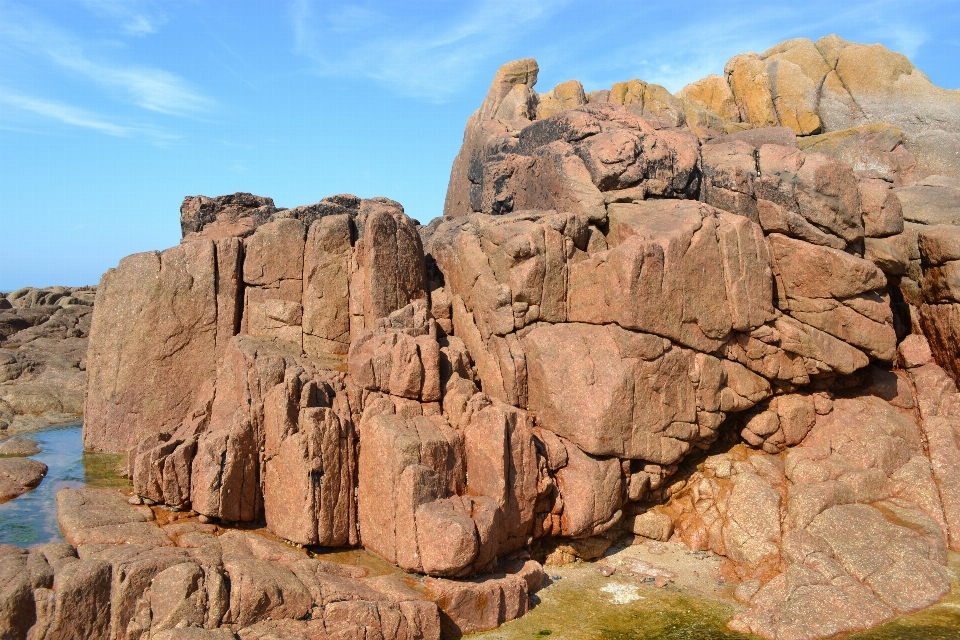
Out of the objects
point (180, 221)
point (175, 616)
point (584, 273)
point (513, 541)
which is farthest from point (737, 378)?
point (180, 221)

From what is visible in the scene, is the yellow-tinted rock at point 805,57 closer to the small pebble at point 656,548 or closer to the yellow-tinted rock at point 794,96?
the yellow-tinted rock at point 794,96

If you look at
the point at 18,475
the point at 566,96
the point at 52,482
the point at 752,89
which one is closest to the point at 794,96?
the point at 752,89

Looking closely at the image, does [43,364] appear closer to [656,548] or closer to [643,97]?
[656,548]

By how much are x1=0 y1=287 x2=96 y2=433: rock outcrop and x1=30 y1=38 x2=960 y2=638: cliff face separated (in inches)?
293

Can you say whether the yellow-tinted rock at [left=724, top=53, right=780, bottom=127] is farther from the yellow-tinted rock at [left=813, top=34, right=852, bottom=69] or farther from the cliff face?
the cliff face

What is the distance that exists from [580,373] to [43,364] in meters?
26.8

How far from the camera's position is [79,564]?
1397 centimetres

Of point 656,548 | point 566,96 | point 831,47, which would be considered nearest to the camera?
point 656,548

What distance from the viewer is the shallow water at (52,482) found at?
1638cm

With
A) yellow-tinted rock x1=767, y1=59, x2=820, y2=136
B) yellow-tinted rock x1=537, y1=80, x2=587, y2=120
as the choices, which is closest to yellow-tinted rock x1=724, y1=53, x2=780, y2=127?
yellow-tinted rock x1=767, y1=59, x2=820, y2=136

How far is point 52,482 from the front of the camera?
1989cm

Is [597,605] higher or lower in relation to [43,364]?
lower

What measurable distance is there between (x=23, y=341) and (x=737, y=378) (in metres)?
37.5

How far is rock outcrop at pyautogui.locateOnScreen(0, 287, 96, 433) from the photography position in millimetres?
28375
